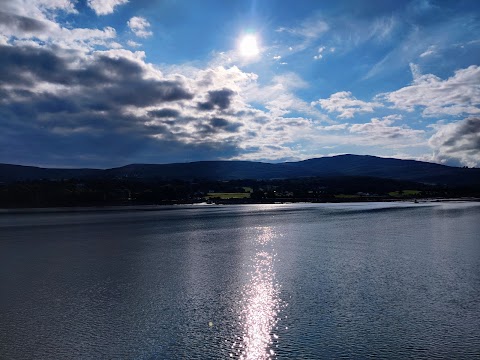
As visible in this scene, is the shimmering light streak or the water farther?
the water

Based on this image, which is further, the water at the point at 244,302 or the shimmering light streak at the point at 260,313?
the water at the point at 244,302

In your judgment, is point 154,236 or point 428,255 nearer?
point 428,255

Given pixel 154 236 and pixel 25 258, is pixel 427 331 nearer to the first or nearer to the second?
pixel 25 258

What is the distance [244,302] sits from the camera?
72.3 feet

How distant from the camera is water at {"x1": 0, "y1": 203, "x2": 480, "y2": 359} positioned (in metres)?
15.8

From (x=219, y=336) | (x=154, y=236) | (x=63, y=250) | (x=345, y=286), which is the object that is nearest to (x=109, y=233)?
(x=154, y=236)

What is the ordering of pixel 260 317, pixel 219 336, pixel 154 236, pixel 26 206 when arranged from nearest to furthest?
1. pixel 219 336
2. pixel 260 317
3. pixel 154 236
4. pixel 26 206

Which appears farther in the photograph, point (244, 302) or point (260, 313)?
point (244, 302)

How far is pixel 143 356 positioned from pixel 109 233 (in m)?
48.2

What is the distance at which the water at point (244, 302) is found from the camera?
15.8m

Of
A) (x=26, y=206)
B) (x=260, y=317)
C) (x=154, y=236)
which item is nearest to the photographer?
(x=260, y=317)

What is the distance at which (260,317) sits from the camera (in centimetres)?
1933

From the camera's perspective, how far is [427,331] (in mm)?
17047

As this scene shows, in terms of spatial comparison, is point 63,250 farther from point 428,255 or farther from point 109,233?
point 428,255
